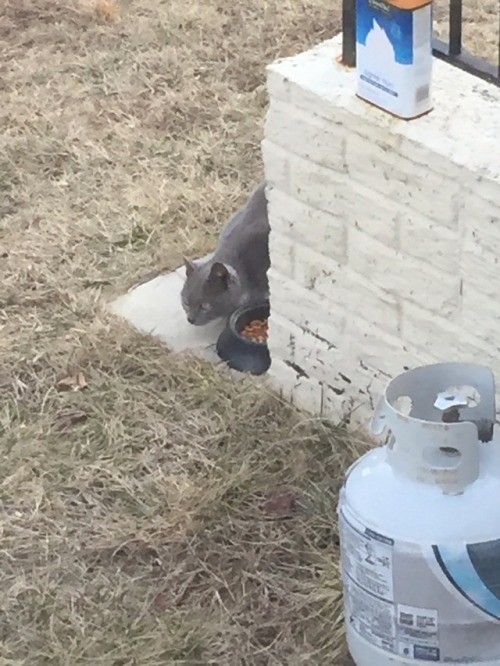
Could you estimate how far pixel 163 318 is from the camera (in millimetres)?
4004

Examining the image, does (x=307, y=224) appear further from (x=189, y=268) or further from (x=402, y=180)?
(x=189, y=268)

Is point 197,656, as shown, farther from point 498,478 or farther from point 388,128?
point 388,128

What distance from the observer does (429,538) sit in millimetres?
2307

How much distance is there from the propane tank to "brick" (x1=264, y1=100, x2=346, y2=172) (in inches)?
29.2

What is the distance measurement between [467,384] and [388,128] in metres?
0.63

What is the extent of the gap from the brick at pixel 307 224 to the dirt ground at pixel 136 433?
1.67ft

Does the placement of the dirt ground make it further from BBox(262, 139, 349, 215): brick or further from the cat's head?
BBox(262, 139, 349, 215): brick

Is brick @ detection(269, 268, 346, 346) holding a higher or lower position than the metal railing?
lower

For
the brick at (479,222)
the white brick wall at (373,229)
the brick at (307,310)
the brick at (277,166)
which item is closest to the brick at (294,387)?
the white brick wall at (373,229)

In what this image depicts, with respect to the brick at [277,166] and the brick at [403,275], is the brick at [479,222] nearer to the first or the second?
the brick at [403,275]

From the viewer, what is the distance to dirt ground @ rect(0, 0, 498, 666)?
2.85 m

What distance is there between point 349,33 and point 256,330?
3.89 feet

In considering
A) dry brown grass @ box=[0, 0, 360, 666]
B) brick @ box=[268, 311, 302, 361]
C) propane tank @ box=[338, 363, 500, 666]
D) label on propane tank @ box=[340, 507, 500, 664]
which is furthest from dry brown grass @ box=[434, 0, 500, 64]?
label on propane tank @ box=[340, 507, 500, 664]

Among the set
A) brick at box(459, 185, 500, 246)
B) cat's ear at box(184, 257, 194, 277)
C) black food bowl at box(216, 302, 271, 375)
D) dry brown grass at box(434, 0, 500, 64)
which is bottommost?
dry brown grass at box(434, 0, 500, 64)
